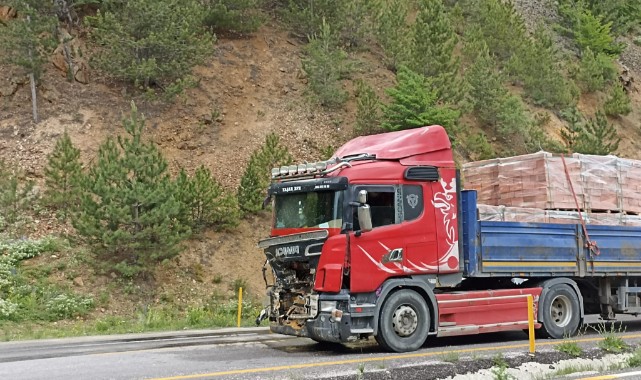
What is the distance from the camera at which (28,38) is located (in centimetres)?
2345

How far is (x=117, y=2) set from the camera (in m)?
25.4

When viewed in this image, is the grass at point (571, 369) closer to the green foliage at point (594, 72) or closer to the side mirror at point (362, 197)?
the side mirror at point (362, 197)

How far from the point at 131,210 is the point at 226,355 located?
8605 mm

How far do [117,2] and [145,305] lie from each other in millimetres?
13748

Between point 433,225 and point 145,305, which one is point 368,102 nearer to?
point 145,305

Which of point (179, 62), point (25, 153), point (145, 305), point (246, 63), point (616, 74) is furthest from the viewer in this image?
point (616, 74)

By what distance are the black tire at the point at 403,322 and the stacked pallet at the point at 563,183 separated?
4.31 m

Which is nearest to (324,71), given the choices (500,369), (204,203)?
(204,203)

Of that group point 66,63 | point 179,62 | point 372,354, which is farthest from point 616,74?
point 372,354

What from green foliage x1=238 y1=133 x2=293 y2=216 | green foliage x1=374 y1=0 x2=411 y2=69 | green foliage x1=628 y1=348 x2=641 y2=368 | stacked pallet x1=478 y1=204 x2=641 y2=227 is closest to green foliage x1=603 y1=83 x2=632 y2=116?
green foliage x1=374 y1=0 x2=411 y2=69

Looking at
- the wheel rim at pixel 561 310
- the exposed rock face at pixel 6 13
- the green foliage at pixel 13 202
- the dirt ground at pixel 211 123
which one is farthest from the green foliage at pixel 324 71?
the wheel rim at pixel 561 310

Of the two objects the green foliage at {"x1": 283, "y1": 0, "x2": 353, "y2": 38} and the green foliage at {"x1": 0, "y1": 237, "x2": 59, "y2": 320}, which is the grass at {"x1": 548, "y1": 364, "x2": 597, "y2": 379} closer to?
the green foliage at {"x1": 0, "y1": 237, "x2": 59, "y2": 320}

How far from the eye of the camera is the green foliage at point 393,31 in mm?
30875

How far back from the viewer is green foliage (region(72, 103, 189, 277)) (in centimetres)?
1716
